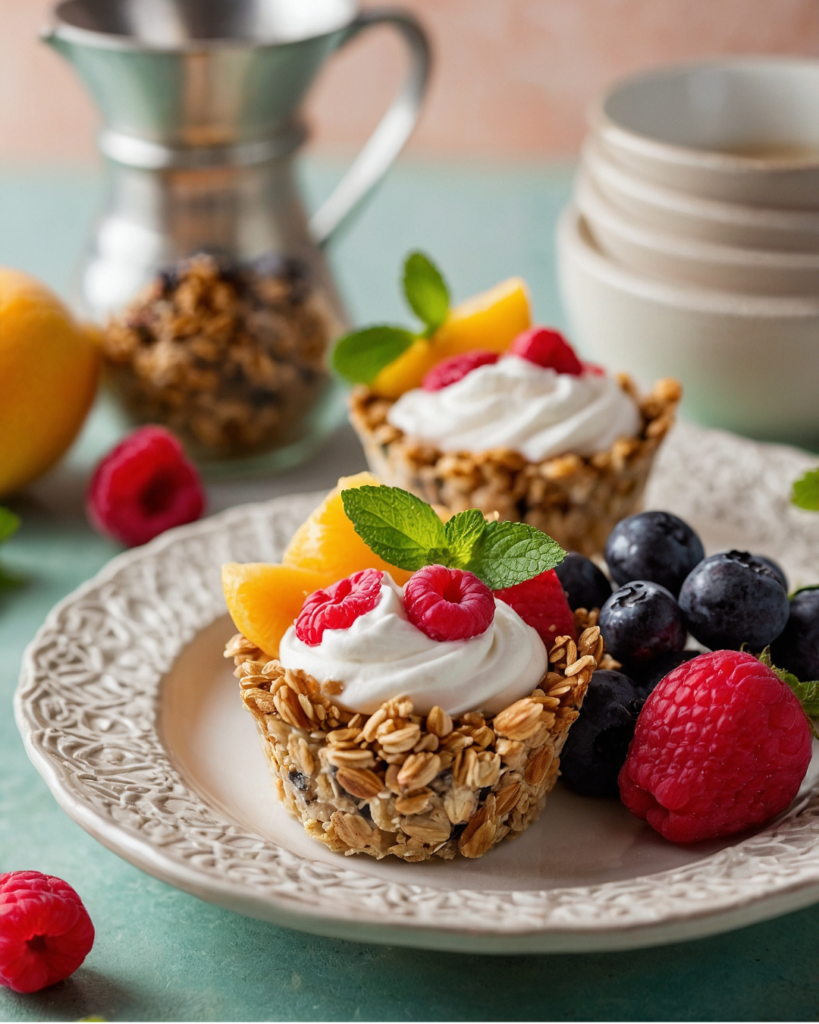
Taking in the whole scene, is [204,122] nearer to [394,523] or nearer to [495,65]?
[394,523]

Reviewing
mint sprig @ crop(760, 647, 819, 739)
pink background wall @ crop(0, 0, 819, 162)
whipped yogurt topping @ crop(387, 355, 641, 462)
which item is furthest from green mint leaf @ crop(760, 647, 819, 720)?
pink background wall @ crop(0, 0, 819, 162)

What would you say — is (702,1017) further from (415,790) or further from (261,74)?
(261,74)

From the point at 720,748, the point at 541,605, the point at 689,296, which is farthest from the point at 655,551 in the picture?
the point at 689,296

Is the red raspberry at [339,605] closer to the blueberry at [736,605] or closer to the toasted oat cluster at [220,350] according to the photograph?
the blueberry at [736,605]

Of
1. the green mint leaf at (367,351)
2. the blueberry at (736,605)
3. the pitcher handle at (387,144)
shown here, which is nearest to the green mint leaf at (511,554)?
the blueberry at (736,605)

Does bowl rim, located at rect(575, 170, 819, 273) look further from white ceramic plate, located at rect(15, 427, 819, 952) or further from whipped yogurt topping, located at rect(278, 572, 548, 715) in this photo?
whipped yogurt topping, located at rect(278, 572, 548, 715)

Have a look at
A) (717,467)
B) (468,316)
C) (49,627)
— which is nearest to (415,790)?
(49,627)

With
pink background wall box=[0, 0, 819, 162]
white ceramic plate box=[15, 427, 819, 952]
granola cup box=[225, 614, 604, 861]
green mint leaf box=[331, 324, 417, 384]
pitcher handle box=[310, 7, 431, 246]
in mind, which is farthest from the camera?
Answer: pink background wall box=[0, 0, 819, 162]
